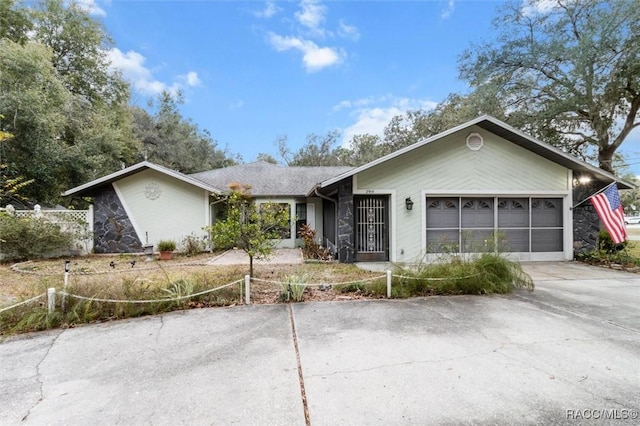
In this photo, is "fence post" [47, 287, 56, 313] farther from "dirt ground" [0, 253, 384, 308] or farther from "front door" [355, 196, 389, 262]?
"front door" [355, 196, 389, 262]

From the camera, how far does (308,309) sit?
5.31m

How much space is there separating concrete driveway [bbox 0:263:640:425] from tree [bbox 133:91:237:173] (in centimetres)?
2344

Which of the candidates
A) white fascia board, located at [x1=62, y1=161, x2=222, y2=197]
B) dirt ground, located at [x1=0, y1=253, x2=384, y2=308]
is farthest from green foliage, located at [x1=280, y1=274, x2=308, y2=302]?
white fascia board, located at [x1=62, y1=161, x2=222, y2=197]

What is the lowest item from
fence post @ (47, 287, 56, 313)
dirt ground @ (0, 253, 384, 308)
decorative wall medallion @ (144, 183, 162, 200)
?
dirt ground @ (0, 253, 384, 308)

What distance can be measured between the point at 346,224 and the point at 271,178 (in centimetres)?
729

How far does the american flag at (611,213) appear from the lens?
8.30 m

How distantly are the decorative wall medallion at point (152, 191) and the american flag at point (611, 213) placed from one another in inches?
574

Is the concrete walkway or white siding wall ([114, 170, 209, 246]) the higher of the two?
white siding wall ([114, 170, 209, 246])

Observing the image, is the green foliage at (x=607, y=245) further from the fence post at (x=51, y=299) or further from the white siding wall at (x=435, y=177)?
the fence post at (x=51, y=299)

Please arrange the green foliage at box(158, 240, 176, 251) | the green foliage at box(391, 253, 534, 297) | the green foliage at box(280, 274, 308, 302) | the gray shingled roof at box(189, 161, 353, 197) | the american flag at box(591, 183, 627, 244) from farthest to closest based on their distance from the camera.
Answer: the gray shingled roof at box(189, 161, 353, 197)
the green foliage at box(158, 240, 176, 251)
the american flag at box(591, 183, 627, 244)
the green foliage at box(391, 253, 534, 297)
the green foliage at box(280, 274, 308, 302)

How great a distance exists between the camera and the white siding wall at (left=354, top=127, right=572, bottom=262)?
32.4 ft

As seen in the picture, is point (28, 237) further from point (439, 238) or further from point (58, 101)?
point (439, 238)

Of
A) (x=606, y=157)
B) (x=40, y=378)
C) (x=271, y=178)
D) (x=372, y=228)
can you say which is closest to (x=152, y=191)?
(x=271, y=178)

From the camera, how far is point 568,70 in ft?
43.7
